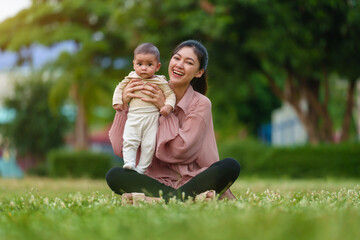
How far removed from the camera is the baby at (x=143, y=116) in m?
5.73

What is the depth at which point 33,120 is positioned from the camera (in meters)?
32.0

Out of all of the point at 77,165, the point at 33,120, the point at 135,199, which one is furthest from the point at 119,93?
the point at 33,120

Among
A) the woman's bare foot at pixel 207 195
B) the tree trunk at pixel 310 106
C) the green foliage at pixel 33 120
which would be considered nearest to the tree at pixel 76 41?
the green foliage at pixel 33 120

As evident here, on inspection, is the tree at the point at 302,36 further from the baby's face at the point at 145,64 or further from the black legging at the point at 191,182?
the black legging at the point at 191,182

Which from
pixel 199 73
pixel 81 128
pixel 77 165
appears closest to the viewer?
pixel 199 73

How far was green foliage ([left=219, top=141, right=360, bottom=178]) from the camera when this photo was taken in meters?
17.7

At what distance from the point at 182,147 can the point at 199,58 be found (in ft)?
3.49

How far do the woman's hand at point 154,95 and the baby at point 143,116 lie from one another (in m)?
0.04

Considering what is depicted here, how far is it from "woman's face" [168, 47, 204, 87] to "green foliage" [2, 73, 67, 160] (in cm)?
2670

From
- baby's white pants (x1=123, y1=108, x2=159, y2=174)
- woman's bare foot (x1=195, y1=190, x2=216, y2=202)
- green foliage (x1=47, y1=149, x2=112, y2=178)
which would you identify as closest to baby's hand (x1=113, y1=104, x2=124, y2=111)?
baby's white pants (x1=123, y1=108, x2=159, y2=174)

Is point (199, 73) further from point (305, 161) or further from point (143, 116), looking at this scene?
point (305, 161)

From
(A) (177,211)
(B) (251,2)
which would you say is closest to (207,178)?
(A) (177,211)

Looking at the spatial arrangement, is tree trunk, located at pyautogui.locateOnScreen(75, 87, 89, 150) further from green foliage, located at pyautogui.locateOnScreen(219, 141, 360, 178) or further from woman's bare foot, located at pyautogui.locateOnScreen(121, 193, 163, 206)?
woman's bare foot, located at pyautogui.locateOnScreen(121, 193, 163, 206)

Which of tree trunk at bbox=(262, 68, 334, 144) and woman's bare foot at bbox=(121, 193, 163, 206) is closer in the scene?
woman's bare foot at bbox=(121, 193, 163, 206)
